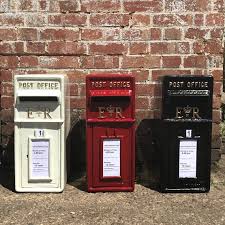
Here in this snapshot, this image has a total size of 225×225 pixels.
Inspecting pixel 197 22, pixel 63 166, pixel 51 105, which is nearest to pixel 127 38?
pixel 197 22

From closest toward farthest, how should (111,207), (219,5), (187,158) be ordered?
1. (111,207)
2. (187,158)
3. (219,5)

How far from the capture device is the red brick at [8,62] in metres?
4.67

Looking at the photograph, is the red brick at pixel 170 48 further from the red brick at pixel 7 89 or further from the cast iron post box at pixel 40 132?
the red brick at pixel 7 89

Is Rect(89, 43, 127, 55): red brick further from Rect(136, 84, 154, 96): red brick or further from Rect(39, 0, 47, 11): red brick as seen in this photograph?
Rect(39, 0, 47, 11): red brick

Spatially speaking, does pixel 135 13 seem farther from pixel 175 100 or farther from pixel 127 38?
pixel 175 100

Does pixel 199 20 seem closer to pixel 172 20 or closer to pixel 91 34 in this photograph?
pixel 172 20

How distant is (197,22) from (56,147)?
1837 millimetres

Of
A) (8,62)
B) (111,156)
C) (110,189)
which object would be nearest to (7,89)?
(8,62)

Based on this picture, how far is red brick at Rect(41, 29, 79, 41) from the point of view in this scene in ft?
15.2

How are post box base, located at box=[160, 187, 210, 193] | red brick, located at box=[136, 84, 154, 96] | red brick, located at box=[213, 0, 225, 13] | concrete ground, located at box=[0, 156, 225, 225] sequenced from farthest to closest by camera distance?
red brick, located at box=[136, 84, 154, 96], red brick, located at box=[213, 0, 225, 13], post box base, located at box=[160, 187, 210, 193], concrete ground, located at box=[0, 156, 225, 225]

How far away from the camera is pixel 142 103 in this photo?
470 cm

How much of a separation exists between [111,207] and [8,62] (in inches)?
72.3

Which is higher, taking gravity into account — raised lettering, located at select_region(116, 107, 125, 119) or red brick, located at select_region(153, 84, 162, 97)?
red brick, located at select_region(153, 84, 162, 97)

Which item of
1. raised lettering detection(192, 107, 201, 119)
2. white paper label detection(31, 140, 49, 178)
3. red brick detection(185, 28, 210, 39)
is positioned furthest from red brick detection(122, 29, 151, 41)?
white paper label detection(31, 140, 49, 178)
